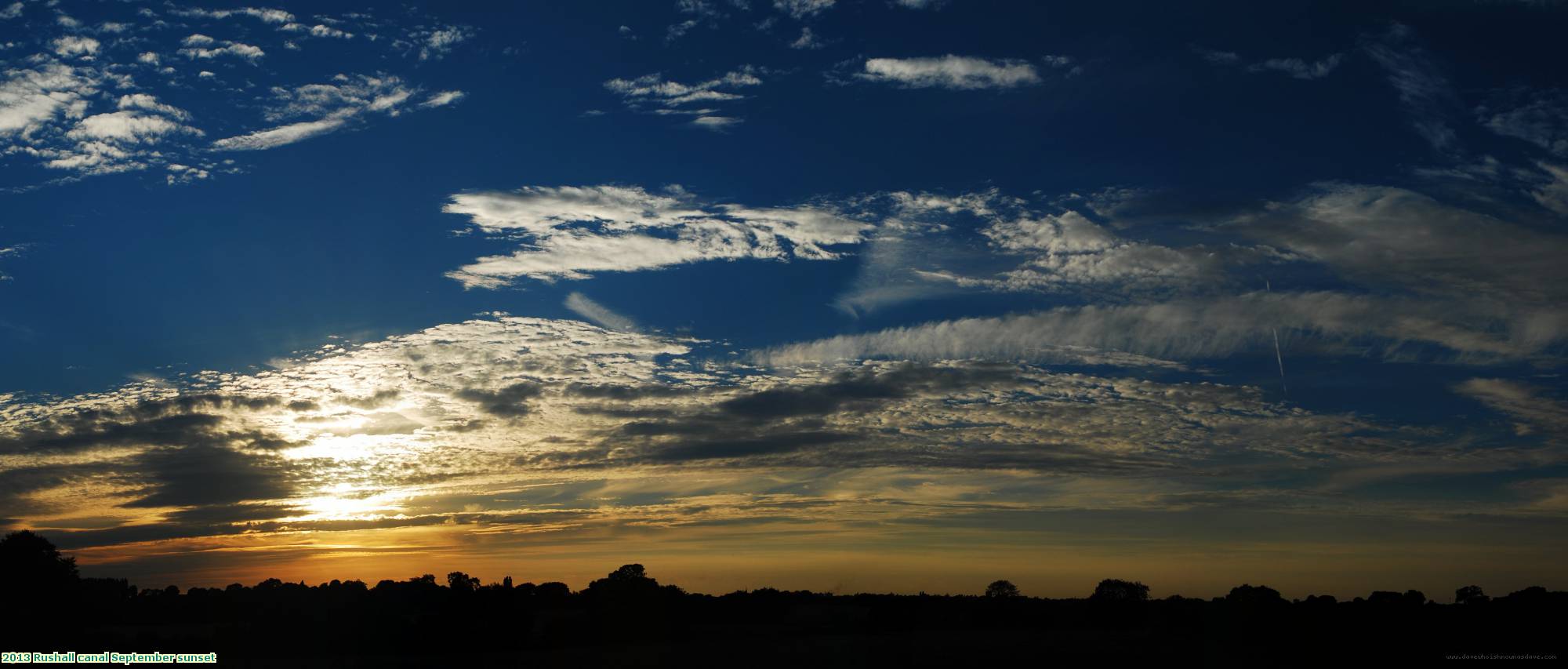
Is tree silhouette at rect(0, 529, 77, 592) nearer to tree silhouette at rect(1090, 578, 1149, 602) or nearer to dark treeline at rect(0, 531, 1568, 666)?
dark treeline at rect(0, 531, 1568, 666)

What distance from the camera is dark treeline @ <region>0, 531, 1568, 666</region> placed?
62.8m

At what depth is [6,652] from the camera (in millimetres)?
60844

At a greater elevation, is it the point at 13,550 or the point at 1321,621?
the point at 13,550

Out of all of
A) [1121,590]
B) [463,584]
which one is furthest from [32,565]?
[1121,590]

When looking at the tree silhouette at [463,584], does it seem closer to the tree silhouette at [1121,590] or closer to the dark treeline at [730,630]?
the dark treeline at [730,630]

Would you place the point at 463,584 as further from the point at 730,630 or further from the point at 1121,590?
the point at 1121,590

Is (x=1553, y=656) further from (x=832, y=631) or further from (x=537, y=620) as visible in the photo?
(x=537, y=620)

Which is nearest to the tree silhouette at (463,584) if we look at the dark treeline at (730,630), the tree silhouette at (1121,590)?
the dark treeline at (730,630)

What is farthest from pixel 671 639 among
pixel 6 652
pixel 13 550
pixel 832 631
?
pixel 13 550

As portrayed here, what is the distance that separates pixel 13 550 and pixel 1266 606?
101837 mm

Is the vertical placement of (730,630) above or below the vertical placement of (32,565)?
below

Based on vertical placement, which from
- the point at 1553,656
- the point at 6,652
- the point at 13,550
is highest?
the point at 13,550

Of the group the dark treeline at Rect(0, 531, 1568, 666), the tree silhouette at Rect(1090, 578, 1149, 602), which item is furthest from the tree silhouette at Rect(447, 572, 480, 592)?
the tree silhouette at Rect(1090, 578, 1149, 602)

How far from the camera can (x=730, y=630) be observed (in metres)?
84.7
